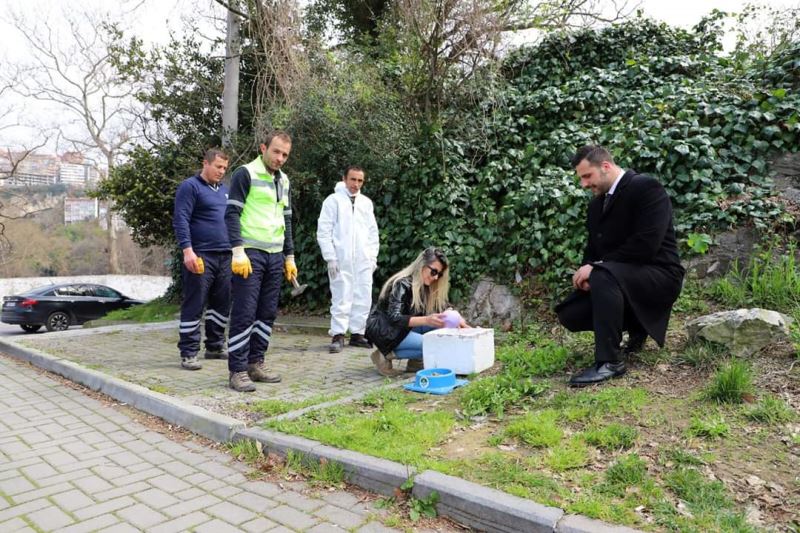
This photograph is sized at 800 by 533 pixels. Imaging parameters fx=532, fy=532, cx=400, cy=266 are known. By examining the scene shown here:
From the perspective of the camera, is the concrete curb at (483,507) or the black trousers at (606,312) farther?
the black trousers at (606,312)

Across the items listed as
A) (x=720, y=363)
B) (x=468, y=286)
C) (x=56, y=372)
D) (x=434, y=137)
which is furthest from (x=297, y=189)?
(x=720, y=363)

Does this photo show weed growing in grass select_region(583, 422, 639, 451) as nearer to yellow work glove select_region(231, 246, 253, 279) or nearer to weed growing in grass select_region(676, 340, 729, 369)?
weed growing in grass select_region(676, 340, 729, 369)

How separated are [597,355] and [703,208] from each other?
295 centimetres

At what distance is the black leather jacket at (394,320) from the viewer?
471 centimetres

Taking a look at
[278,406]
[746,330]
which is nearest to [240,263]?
[278,406]

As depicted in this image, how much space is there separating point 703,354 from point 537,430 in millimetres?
1577

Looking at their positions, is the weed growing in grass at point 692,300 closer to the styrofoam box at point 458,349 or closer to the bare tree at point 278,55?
the styrofoam box at point 458,349

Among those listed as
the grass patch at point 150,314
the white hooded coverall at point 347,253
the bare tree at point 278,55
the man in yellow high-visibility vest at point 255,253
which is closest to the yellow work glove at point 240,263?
the man in yellow high-visibility vest at point 255,253

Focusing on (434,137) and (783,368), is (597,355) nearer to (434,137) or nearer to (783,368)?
(783,368)

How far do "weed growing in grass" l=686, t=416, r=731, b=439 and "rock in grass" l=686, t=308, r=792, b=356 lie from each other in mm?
1066

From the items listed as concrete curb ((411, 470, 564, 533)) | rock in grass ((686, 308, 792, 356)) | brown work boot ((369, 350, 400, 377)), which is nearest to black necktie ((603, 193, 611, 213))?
rock in grass ((686, 308, 792, 356))

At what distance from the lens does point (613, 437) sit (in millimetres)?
2865

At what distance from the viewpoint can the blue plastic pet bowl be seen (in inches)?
163

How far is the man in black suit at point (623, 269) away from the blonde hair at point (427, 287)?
125 cm
